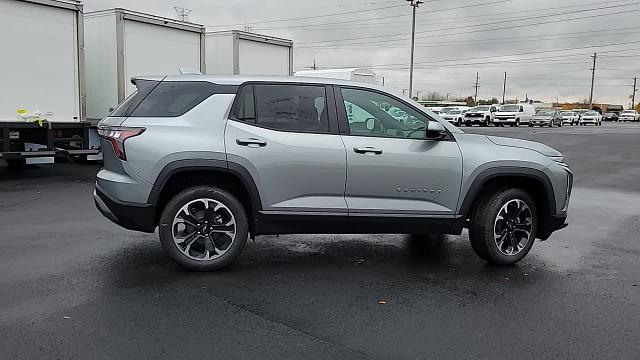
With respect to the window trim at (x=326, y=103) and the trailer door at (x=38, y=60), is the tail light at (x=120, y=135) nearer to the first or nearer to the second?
the window trim at (x=326, y=103)

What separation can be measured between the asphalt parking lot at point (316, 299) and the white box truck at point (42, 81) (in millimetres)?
4127

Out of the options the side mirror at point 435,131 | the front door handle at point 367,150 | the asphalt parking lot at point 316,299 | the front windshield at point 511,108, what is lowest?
the asphalt parking lot at point 316,299

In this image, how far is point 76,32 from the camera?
1179 centimetres

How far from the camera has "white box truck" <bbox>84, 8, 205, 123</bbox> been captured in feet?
41.3

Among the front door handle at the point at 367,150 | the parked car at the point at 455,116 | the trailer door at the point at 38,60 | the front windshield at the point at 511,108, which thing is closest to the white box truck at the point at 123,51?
the trailer door at the point at 38,60

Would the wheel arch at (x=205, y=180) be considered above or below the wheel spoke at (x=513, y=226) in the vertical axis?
above

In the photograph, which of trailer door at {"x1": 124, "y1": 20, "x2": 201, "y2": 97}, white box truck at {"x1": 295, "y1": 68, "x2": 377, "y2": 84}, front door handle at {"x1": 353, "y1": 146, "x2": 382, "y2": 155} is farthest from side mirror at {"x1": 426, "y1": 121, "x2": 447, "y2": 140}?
white box truck at {"x1": 295, "y1": 68, "x2": 377, "y2": 84}

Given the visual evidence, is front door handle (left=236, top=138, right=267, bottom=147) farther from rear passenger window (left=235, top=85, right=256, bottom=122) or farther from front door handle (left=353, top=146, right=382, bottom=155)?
front door handle (left=353, top=146, right=382, bottom=155)

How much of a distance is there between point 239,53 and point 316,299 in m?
11.1

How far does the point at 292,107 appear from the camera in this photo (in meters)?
5.59

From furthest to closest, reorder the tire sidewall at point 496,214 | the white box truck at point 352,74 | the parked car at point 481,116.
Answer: the parked car at point 481,116 < the white box truck at point 352,74 < the tire sidewall at point 496,214

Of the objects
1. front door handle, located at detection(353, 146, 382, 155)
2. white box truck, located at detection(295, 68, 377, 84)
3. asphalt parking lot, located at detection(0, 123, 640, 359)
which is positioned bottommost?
asphalt parking lot, located at detection(0, 123, 640, 359)

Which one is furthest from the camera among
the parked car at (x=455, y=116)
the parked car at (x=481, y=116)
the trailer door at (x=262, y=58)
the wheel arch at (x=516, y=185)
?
the parked car at (x=481, y=116)

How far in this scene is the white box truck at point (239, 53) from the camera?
1486 centimetres
